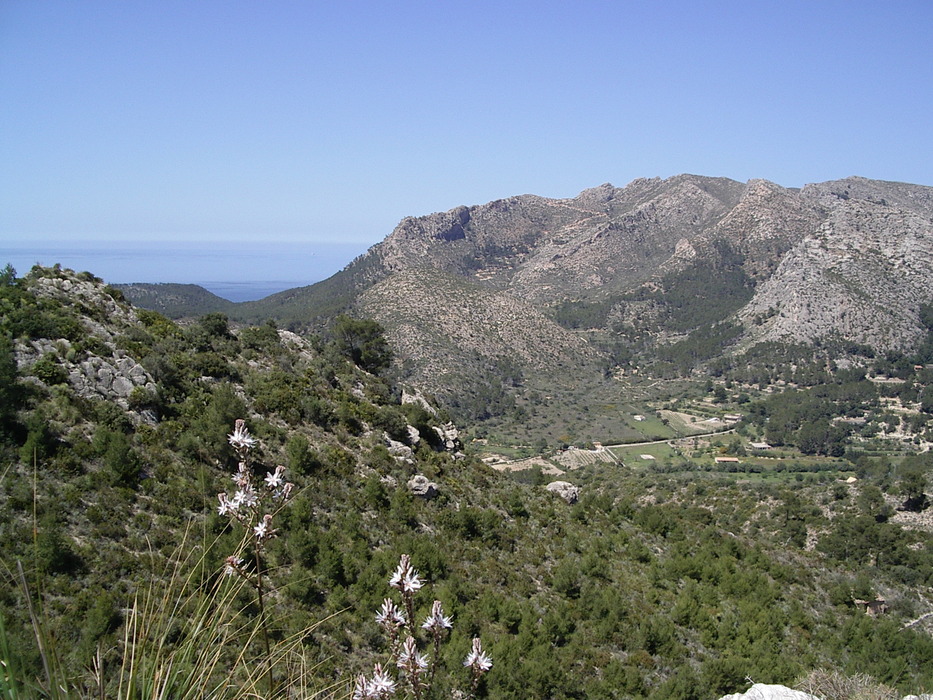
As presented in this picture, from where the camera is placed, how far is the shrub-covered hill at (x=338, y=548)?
9.33m

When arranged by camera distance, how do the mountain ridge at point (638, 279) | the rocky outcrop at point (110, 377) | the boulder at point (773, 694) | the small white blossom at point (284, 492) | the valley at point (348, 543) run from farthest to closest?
the mountain ridge at point (638, 279) → the rocky outcrop at point (110, 377) → the boulder at point (773, 694) → the valley at point (348, 543) → the small white blossom at point (284, 492)

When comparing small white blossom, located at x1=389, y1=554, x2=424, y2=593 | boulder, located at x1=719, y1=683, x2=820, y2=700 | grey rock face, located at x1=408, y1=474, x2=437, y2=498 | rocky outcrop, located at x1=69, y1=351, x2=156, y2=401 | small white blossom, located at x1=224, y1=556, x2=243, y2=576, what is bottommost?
grey rock face, located at x1=408, y1=474, x2=437, y2=498

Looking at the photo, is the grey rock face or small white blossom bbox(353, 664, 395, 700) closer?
small white blossom bbox(353, 664, 395, 700)

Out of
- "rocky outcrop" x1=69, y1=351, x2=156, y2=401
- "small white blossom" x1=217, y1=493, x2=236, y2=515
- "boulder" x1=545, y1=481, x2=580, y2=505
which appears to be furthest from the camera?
"boulder" x1=545, y1=481, x2=580, y2=505

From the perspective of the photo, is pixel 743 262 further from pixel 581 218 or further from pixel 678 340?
pixel 581 218

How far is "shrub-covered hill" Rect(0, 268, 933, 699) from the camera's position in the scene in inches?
367

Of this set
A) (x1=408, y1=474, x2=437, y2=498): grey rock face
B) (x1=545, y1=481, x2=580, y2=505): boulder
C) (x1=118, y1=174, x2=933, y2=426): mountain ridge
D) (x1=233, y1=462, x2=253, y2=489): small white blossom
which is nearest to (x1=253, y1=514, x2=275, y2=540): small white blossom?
(x1=233, y1=462, x2=253, y2=489): small white blossom

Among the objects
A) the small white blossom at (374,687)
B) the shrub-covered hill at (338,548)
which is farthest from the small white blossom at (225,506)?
the small white blossom at (374,687)

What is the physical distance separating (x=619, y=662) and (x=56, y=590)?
1102 centimetres

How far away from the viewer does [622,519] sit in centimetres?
2264

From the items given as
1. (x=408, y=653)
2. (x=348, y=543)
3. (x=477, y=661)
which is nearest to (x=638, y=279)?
(x=348, y=543)

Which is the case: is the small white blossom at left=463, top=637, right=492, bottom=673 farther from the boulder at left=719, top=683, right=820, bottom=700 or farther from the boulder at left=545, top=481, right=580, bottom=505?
the boulder at left=545, top=481, right=580, bottom=505

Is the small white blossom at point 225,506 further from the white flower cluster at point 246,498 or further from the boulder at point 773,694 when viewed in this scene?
the boulder at point 773,694

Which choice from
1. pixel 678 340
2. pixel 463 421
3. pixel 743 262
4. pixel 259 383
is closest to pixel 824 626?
pixel 259 383
